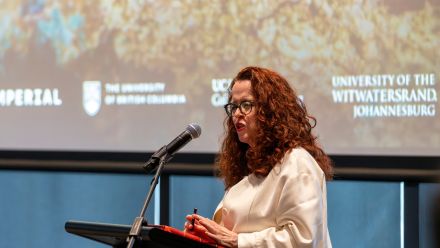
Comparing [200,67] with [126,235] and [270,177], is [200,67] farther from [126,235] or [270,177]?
[126,235]

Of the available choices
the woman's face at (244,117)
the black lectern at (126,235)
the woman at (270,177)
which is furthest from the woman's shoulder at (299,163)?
the black lectern at (126,235)

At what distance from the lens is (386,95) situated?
4094mm

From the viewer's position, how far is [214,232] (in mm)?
2418

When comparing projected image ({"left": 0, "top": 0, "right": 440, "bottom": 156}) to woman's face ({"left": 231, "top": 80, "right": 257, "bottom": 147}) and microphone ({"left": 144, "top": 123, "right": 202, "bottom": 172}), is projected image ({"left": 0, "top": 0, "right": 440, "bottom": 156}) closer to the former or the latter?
woman's face ({"left": 231, "top": 80, "right": 257, "bottom": 147})

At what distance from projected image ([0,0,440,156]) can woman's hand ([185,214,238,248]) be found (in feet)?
6.23

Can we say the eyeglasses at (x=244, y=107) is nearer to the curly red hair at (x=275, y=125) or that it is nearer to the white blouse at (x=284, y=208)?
the curly red hair at (x=275, y=125)

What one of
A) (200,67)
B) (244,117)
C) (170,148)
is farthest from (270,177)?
(200,67)

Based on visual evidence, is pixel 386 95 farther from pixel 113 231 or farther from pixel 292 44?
pixel 113 231

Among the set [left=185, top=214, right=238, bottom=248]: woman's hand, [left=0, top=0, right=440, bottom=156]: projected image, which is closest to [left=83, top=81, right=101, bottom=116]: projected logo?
[left=0, top=0, right=440, bottom=156]: projected image

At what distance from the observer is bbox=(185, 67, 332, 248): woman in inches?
94.7

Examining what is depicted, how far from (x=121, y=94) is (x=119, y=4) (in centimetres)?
55

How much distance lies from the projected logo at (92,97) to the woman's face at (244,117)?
7.39 feet

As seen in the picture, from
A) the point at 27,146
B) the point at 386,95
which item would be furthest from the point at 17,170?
the point at 386,95

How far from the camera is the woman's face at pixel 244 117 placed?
255cm
